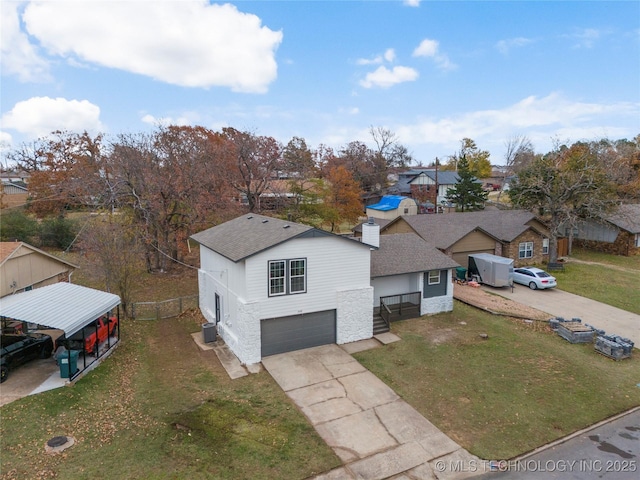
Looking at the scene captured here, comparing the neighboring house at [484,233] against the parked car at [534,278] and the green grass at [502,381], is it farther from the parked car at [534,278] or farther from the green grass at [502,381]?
the green grass at [502,381]

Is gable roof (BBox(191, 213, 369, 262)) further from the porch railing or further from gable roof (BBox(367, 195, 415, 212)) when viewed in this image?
gable roof (BBox(367, 195, 415, 212))

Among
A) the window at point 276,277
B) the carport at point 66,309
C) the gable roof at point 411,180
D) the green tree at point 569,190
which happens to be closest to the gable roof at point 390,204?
the gable roof at point 411,180

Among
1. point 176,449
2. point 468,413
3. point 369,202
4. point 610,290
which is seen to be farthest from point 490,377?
point 369,202

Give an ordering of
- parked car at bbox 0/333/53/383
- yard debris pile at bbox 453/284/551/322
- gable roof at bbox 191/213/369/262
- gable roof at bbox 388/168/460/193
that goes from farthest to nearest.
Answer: gable roof at bbox 388/168/460/193 → yard debris pile at bbox 453/284/551/322 → gable roof at bbox 191/213/369/262 → parked car at bbox 0/333/53/383

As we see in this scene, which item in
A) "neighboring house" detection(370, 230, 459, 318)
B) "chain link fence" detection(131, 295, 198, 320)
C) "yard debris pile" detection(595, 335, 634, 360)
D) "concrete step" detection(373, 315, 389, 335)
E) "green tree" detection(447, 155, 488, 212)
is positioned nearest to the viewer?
"yard debris pile" detection(595, 335, 634, 360)

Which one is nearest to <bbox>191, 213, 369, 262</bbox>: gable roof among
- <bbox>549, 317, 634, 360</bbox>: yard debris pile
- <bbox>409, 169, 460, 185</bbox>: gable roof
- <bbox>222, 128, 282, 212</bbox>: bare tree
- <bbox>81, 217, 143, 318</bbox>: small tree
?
<bbox>81, 217, 143, 318</bbox>: small tree

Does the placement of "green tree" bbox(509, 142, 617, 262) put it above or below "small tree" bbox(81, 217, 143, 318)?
above

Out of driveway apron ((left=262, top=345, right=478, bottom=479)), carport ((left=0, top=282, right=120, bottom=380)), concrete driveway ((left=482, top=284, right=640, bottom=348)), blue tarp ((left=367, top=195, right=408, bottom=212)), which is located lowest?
driveway apron ((left=262, top=345, right=478, bottom=479))
